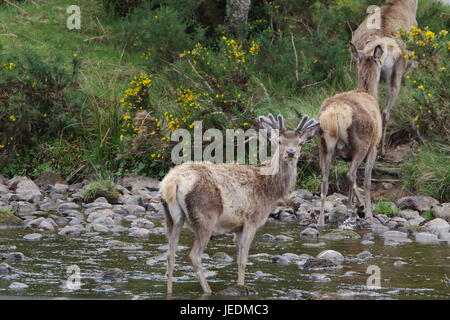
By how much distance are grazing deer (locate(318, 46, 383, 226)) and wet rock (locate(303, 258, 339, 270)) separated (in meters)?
2.52

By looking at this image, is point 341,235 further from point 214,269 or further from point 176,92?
point 176,92

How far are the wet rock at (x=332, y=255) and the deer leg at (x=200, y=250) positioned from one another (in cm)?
202

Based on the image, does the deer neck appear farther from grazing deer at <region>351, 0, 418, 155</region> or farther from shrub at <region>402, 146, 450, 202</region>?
shrub at <region>402, 146, 450, 202</region>

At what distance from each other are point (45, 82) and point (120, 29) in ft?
14.2

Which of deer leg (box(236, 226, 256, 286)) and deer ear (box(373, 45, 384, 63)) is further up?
deer ear (box(373, 45, 384, 63))

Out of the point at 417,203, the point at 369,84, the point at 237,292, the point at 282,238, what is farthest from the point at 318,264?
the point at 369,84

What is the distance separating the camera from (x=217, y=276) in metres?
8.59

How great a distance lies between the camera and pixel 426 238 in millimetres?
10703

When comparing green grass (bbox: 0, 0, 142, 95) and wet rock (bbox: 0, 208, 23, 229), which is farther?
green grass (bbox: 0, 0, 142, 95)

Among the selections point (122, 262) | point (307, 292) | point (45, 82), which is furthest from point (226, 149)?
point (307, 292)

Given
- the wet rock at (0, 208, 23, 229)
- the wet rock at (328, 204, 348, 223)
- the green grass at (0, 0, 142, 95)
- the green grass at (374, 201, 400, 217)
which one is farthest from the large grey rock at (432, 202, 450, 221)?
the green grass at (0, 0, 142, 95)

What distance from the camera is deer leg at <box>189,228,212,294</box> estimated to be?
25.1 ft

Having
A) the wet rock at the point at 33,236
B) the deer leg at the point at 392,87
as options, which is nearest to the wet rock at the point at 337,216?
the deer leg at the point at 392,87
